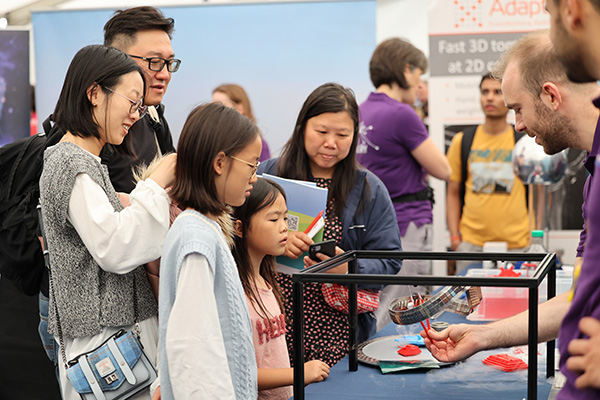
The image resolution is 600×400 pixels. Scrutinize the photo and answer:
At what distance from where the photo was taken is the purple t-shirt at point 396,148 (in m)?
3.49

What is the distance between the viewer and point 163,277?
1562mm

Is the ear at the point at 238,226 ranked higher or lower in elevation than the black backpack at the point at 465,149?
lower

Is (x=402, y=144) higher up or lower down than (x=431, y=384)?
higher up

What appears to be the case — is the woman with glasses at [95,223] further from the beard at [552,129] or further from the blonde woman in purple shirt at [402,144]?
the blonde woman in purple shirt at [402,144]

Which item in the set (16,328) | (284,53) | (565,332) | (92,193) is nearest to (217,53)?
(284,53)

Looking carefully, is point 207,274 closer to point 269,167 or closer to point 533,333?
point 533,333

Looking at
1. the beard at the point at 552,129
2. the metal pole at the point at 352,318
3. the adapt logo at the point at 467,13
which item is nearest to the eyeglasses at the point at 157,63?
the metal pole at the point at 352,318

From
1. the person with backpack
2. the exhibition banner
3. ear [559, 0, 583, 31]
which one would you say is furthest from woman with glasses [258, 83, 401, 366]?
the exhibition banner

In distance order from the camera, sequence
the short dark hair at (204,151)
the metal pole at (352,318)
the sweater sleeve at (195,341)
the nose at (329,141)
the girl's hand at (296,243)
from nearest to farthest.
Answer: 1. the sweater sleeve at (195,341)
2. the short dark hair at (204,151)
3. the metal pole at (352,318)
4. the girl's hand at (296,243)
5. the nose at (329,141)

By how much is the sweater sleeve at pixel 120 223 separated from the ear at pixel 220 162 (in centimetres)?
17

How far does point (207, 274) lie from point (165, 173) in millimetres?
351

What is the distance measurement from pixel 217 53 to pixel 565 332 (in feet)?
14.2

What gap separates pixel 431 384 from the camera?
1.73 metres

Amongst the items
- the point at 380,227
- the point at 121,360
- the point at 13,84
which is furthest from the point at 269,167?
the point at 13,84
